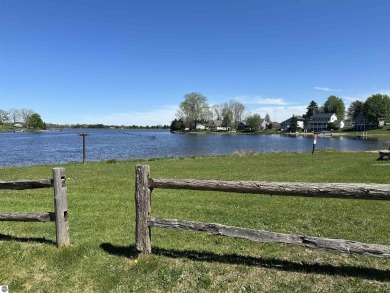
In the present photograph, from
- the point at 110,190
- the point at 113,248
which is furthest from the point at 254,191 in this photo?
the point at 110,190

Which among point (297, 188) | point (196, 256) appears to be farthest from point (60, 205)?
point (297, 188)

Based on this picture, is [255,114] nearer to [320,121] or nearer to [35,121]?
[320,121]

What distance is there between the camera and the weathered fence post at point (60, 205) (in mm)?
5562

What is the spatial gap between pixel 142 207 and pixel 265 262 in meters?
2.30

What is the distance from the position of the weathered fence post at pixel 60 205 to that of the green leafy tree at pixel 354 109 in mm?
168527

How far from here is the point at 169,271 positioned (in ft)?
16.4

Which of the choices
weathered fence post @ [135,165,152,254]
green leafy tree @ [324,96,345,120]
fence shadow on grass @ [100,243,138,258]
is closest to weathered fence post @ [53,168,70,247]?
fence shadow on grass @ [100,243,138,258]

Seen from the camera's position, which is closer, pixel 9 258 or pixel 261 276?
pixel 261 276

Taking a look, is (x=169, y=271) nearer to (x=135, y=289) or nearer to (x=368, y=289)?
(x=135, y=289)

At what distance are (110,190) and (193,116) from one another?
132 meters

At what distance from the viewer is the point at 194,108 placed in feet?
462

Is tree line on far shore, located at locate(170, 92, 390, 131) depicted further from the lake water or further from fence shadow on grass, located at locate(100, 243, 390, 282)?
fence shadow on grass, located at locate(100, 243, 390, 282)

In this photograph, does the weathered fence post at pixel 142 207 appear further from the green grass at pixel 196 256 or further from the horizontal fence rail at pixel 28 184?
the horizontal fence rail at pixel 28 184

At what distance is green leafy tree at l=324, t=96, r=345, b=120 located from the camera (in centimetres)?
16200
